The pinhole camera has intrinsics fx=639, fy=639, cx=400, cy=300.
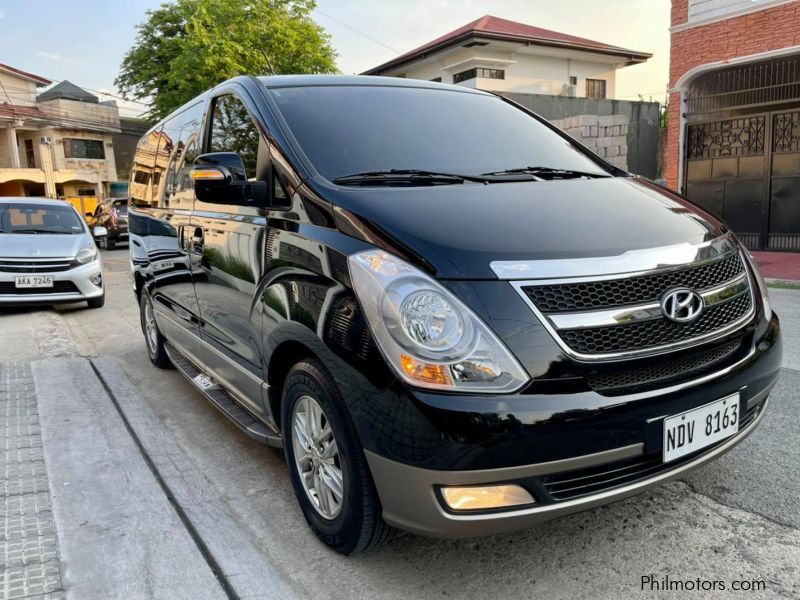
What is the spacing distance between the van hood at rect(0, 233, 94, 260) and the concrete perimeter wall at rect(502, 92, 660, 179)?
13527 mm

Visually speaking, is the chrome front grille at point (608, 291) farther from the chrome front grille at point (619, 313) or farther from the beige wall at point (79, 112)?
the beige wall at point (79, 112)

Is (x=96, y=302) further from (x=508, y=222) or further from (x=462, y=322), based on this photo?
(x=462, y=322)

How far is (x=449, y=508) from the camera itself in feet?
6.06

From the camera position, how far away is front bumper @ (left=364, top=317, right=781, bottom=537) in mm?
1776

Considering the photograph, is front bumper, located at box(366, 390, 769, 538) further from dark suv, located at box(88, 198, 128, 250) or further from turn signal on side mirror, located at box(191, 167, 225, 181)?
dark suv, located at box(88, 198, 128, 250)

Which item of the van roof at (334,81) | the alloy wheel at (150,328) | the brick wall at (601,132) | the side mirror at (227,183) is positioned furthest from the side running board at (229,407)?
the brick wall at (601,132)

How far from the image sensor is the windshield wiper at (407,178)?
2.50 meters

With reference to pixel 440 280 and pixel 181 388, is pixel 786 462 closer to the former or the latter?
pixel 440 280

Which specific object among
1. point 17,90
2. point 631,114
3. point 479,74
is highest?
point 17,90

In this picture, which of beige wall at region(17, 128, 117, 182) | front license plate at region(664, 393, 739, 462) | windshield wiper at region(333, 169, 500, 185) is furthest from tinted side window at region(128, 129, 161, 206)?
beige wall at region(17, 128, 117, 182)

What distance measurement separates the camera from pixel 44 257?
306 inches

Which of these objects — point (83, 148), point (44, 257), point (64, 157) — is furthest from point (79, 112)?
point (44, 257)

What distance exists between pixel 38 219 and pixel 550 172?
7.83 m
